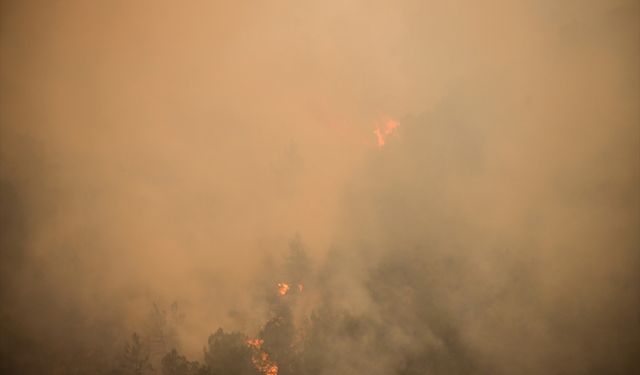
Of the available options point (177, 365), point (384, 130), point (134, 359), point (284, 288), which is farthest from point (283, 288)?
point (384, 130)

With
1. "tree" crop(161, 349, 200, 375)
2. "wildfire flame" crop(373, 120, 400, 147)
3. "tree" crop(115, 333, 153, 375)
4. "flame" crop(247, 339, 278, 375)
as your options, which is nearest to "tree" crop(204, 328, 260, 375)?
"flame" crop(247, 339, 278, 375)

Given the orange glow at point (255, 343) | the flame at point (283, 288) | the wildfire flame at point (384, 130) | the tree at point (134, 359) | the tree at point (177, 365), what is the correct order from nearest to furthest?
the tree at point (177, 365), the orange glow at point (255, 343), the tree at point (134, 359), the flame at point (283, 288), the wildfire flame at point (384, 130)

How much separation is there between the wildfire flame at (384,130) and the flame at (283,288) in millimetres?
18339

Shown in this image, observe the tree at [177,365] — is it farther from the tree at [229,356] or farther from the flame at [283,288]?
the flame at [283,288]

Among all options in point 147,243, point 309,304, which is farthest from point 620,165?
point 147,243

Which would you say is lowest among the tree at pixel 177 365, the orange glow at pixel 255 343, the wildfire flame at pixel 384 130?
the tree at pixel 177 365

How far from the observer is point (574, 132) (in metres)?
30.4

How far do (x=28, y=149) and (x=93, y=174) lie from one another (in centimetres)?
798

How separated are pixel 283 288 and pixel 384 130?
2246 centimetres

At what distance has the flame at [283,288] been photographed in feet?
121

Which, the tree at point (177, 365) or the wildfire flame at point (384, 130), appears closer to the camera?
the tree at point (177, 365)

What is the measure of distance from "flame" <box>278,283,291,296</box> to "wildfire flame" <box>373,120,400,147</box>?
1834cm

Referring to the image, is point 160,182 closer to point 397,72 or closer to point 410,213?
point 410,213

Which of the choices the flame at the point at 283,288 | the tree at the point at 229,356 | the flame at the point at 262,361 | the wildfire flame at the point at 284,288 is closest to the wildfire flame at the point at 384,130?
the wildfire flame at the point at 284,288
